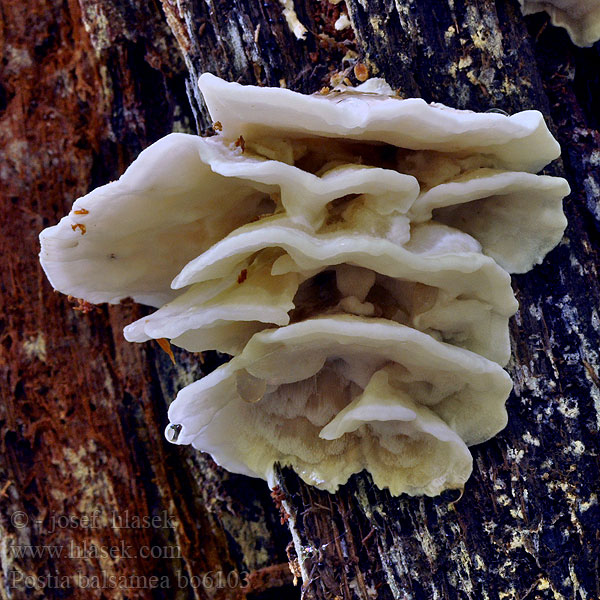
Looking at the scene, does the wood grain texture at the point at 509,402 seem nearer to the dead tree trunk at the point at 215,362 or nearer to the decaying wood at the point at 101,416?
the dead tree trunk at the point at 215,362

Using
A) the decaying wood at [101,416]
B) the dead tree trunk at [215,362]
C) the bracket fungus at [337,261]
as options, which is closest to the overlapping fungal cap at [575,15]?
the dead tree trunk at [215,362]

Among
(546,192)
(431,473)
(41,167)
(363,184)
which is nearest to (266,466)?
(431,473)

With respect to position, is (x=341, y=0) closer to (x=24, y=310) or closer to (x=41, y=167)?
A: (x=41, y=167)

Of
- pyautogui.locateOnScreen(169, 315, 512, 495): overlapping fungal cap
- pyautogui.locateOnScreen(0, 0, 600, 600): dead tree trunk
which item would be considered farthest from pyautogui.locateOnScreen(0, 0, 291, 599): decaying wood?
pyautogui.locateOnScreen(169, 315, 512, 495): overlapping fungal cap

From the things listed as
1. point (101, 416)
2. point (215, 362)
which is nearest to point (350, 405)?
point (215, 362)

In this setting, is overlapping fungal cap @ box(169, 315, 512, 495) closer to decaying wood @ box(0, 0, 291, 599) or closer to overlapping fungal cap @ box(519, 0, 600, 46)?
decaying wood @ box(0, 0, 291, 599)

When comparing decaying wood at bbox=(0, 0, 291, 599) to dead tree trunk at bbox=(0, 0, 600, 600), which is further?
decaying wood at bbox=(0, 0, 291, 599)

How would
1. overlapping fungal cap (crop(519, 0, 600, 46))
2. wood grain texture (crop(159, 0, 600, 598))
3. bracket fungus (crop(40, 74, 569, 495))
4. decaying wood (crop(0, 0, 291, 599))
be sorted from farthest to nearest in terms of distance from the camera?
decaying wood (crop(0, 0, 291, 599)) → overlapping fungal cap (crop(519, 0, 600, 46)) → wood grain texture (crop(159, 0, 600, 598)) → bracket fungus (crop(40, 74, 569, 495))
